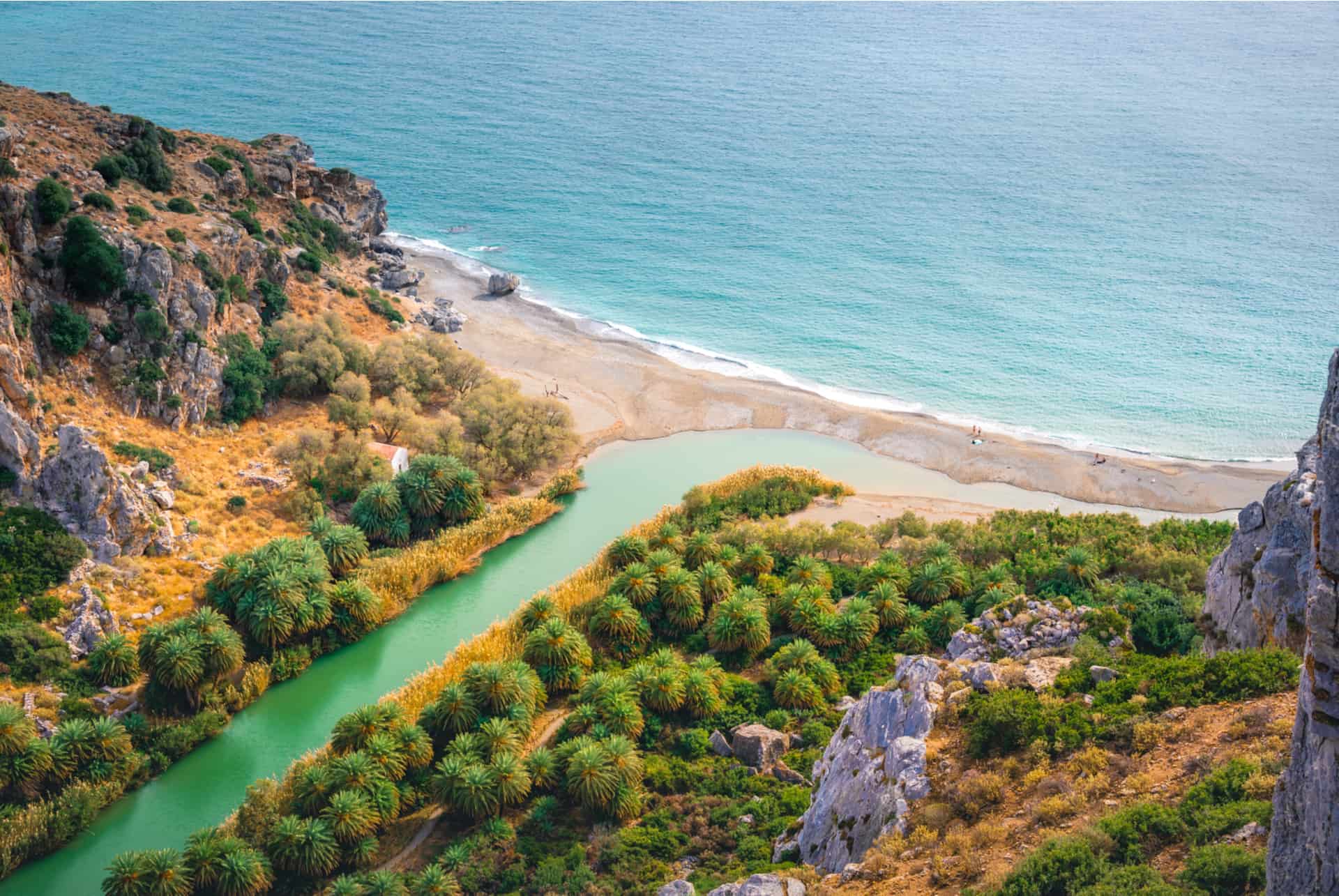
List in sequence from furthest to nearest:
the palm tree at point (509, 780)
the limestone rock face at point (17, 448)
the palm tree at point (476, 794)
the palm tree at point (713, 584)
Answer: the palm tree at point (713, 584) < the limestone rock face at point (17, 448) < the palm tree at point (509, 780) < the palm tree at point (476, 794)

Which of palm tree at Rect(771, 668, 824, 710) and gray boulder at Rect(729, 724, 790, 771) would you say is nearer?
gray boulder at Rect(729, 724, 790, 771)

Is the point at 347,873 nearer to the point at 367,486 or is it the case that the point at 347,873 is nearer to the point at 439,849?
the point at 439,849

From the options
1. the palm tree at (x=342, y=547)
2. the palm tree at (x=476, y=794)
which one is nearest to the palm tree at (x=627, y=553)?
the palm tree at (x=342, y=547)

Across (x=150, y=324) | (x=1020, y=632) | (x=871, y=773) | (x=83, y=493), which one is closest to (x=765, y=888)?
(x=871, y=773)

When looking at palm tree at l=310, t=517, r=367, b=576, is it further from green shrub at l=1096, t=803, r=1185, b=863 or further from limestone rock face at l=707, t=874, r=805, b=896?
green shrub at l=1096, t=803, r=1185, b=863

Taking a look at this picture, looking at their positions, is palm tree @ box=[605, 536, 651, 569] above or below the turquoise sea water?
below

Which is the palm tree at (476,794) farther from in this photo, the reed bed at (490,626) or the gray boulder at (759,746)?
the gray boulder at (759,746)

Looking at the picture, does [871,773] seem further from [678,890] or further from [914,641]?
[914,641]

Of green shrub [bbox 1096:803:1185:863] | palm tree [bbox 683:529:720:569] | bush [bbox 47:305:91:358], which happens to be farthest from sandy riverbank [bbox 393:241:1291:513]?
green shrub [bbox 1096:803:1185:863]
